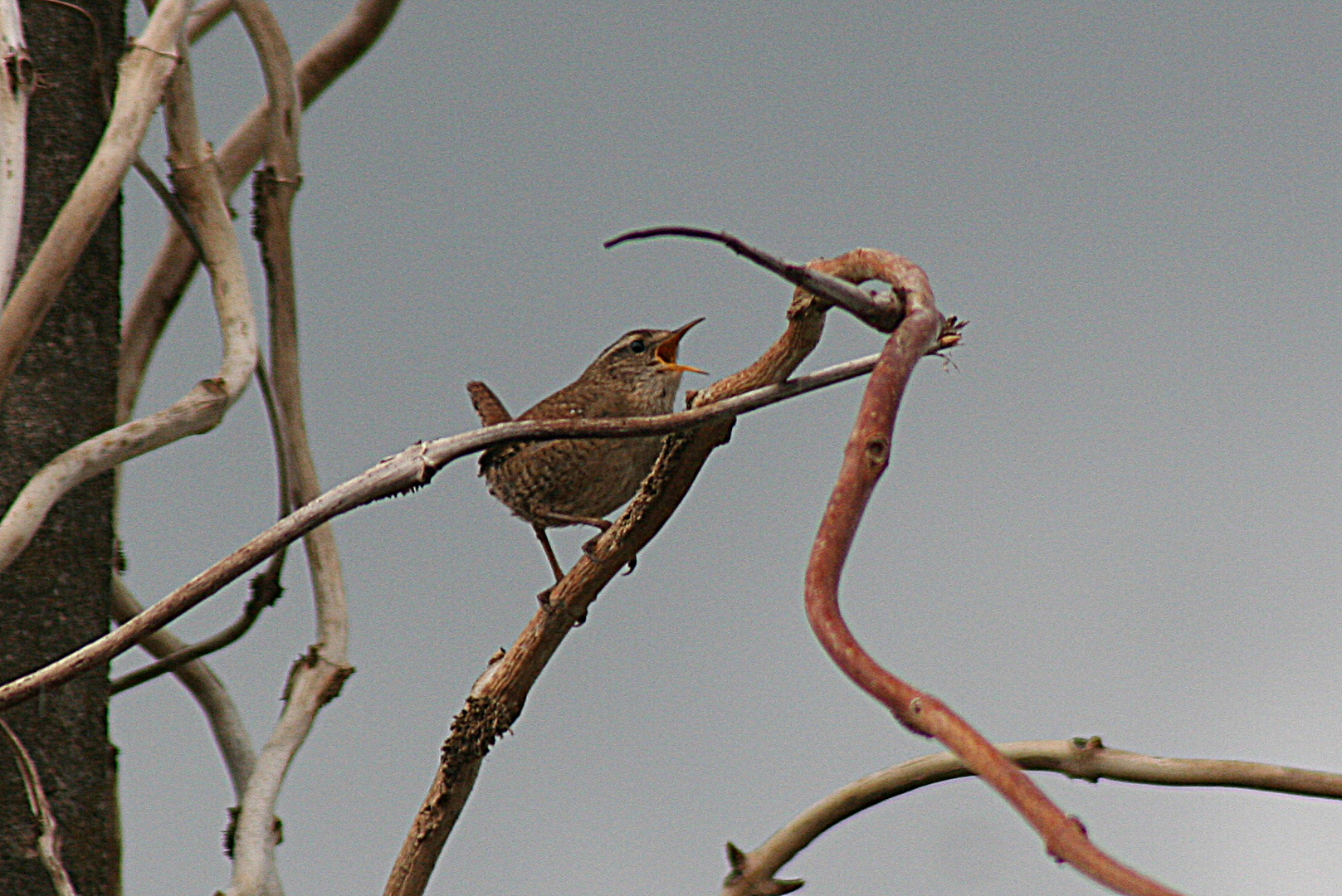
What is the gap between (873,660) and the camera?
0.75 meters

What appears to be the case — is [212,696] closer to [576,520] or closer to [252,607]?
[252,607]

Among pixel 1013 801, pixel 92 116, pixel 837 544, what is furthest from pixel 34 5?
pixel 1013 801

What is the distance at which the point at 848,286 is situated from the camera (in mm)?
945

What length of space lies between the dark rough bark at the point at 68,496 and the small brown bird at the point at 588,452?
1.53 feet

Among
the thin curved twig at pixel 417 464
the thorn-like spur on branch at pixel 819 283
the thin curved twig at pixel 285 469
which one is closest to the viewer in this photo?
the thorn-like spur on branch at pixel 819 283

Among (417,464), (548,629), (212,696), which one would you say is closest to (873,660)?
(417,464)

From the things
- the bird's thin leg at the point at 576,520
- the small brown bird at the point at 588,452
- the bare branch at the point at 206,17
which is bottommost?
the bird's thin leg at the point at 576,520

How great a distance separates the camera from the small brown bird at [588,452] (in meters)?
1.52

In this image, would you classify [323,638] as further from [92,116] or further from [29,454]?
[92,116]

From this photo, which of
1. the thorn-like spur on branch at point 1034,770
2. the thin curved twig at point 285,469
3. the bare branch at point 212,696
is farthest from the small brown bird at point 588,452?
the bare branch at point 212,696

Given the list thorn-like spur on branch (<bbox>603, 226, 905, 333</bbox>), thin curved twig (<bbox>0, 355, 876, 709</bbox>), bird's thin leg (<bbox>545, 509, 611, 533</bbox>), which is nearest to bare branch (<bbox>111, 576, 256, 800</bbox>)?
bird's thin leg (<bbox>545, 509, 611, 533</bbox>)

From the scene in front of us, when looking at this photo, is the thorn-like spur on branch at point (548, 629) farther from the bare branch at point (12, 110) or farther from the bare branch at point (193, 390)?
the bare branch at point (12, 110)

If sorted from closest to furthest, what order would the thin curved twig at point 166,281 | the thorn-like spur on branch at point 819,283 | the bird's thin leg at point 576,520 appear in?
the thorn-like spur on branch at point 819,283
the bird's thin leg at point 576,520
the thin curved twig at point 166,281

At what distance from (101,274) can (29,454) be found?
9.7 inches
